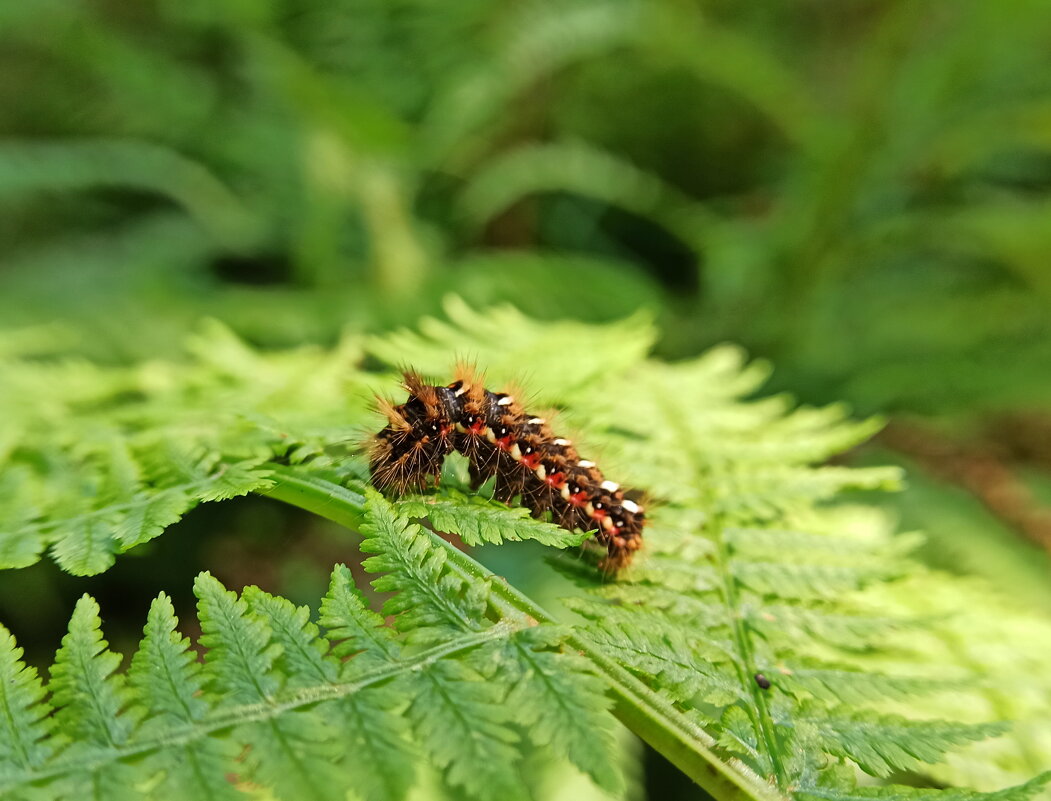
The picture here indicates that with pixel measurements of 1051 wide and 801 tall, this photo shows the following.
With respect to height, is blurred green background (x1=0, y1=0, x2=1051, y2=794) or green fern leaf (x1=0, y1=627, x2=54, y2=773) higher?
blurred green background (x1=0, y1=0, x2=1051, y2=794)

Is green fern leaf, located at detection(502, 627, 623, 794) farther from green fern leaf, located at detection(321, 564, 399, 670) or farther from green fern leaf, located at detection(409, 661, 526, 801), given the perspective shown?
Result: green fern leaf, located at detection(321, 564, 399, 670)

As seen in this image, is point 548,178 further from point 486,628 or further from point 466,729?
point 466,729

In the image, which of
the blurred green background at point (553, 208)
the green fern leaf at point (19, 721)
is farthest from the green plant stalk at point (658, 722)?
the blurred green background at point (553, 208)

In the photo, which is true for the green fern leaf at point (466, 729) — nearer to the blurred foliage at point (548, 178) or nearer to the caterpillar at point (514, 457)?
the caterpillar at point (514, 457)

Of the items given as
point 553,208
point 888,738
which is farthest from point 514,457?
point 553,208

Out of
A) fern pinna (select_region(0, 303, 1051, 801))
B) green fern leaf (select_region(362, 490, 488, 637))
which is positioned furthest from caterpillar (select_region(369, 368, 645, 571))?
green fern leaf (select_region(362, 490, 488, 637))

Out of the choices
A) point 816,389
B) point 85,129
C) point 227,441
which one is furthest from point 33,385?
point 85,129
